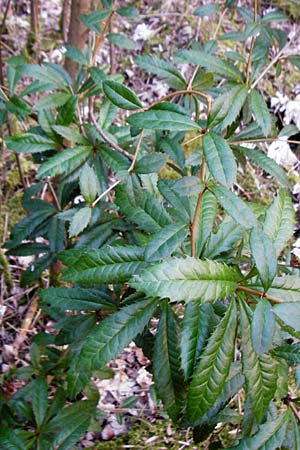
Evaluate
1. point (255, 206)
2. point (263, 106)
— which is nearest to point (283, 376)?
point (255, 206)

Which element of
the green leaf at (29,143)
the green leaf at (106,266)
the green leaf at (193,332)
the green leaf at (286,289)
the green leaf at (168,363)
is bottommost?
the green leaf at (168,363)

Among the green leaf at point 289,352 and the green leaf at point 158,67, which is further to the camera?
the green leaf at point 158,67

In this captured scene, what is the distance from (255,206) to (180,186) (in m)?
0.39

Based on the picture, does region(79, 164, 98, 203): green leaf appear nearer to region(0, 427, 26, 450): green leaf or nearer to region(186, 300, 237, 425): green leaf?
region(186, 300, 237, 425): green leaf

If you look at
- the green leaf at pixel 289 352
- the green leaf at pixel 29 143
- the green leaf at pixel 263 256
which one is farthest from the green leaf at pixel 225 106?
the green leaf at pixel 29 143

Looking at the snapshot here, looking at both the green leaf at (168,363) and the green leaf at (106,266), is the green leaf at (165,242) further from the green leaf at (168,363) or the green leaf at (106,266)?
the green leaf at (168,363)

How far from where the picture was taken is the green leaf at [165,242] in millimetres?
983

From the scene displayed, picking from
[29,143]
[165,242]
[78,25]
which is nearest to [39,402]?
[29,143]

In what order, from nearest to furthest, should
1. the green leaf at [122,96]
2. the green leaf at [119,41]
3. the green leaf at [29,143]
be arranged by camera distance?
the green leaf at [122,96] < the green leaf at [29,143] < the green leaf at [119,41]

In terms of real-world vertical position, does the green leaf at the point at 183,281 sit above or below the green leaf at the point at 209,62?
below

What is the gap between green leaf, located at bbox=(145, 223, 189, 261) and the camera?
38.7 inches

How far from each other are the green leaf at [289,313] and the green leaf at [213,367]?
0.11m

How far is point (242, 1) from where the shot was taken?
3.46 meters

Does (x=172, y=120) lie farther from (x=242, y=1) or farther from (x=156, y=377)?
(x=242, y=1)
